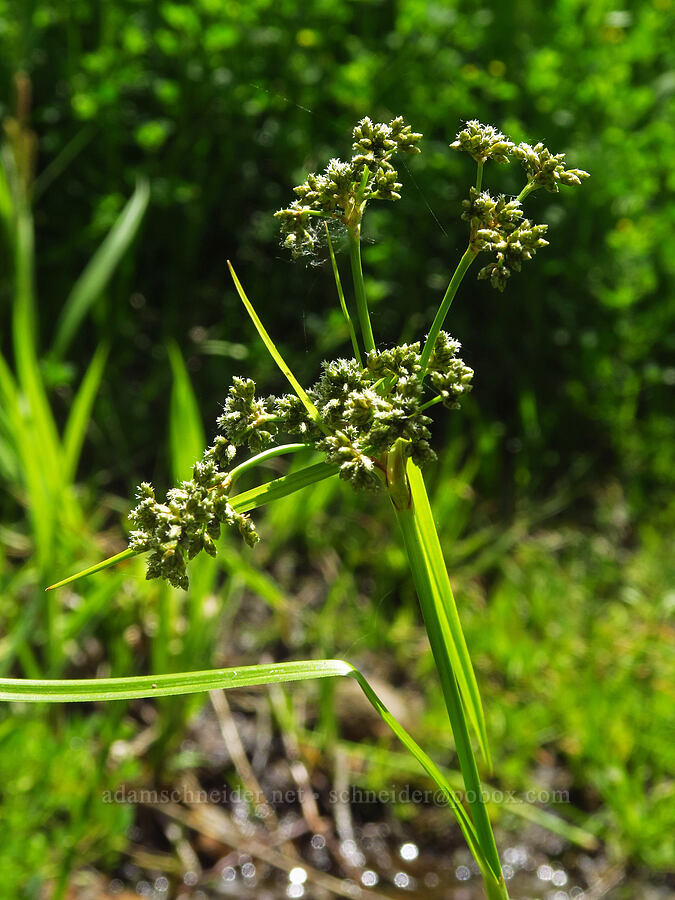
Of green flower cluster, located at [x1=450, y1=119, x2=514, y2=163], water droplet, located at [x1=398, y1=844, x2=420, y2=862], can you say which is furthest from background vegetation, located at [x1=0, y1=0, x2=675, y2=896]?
green flower cluster, located at [x1=450, y1=119, x2=514, y2=163]

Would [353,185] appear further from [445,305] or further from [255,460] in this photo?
[255,460]

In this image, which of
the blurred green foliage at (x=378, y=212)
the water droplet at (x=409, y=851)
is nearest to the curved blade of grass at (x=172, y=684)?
the water droplet at (x=409, y=851)

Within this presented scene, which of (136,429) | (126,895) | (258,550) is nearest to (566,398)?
(258,550)

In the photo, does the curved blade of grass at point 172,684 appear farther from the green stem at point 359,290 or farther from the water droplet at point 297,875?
the water droplet at point 297,875

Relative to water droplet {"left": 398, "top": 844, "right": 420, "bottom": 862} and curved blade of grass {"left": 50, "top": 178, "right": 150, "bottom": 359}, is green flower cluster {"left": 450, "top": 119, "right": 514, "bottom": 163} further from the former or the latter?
water droplet {"left": 398, "top": 844, "right": 420, "bottom": 862}

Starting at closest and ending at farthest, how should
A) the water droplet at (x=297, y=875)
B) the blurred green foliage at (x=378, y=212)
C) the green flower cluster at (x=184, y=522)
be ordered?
1. the green flower cluster at (x=184, y=522)
2. the water droplet at (x=297, y=875)
3. the blurred green foliage at (x=378, y=212)

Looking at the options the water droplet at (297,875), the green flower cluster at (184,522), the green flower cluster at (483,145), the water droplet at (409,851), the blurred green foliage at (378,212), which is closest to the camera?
the green flower cluster at (184,522)
